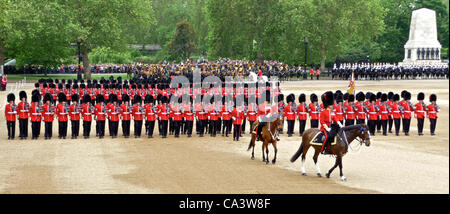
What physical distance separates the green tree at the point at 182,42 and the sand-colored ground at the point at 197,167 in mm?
56233

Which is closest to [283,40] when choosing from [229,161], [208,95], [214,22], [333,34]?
[333,34]

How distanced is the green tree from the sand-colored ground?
2214 inches

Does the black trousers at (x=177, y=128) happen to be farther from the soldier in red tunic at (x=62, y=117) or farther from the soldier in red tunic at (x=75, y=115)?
the soldier in red tunic at (x=62, y=117)

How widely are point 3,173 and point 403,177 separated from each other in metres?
8.48

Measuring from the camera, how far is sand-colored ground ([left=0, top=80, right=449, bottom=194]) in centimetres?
1158

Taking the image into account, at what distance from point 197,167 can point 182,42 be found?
61684 mm

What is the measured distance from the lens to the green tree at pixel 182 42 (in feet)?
244

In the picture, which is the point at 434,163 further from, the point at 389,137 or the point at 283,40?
the point at 283,40

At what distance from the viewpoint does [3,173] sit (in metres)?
13.2

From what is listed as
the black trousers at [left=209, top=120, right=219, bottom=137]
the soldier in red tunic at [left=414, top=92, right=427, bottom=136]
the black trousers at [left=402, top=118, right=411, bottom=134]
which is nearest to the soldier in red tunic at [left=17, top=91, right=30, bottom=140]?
the black trousers at [left=209, top=120, right=219, bottom=137]

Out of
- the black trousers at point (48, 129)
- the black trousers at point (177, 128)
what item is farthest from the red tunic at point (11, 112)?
the black trousers at point (177, 128)

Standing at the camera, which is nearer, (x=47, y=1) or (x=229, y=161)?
(x=229, y=161)

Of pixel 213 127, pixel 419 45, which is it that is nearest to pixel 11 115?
pixel 213 127

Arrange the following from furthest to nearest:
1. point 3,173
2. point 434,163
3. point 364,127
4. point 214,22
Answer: point 214,22 < point 434,163 < point 3,173 < point 364,127
